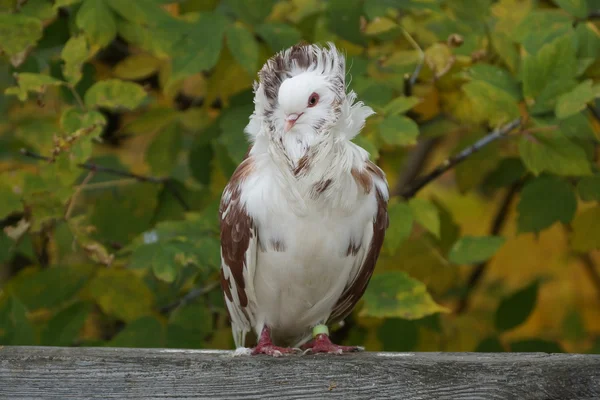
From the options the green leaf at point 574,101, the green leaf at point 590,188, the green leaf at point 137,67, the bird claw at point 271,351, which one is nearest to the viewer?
the bird claw at point 271,351

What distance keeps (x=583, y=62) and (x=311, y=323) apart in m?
1.59

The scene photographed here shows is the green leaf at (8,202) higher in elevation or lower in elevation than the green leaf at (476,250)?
lower

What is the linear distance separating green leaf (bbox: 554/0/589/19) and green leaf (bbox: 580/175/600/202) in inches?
28.0

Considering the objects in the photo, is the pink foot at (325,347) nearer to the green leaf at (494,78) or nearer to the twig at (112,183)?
the green leaf at (494,78)

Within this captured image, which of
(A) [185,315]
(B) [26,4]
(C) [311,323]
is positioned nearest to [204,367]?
(C) [311,323]

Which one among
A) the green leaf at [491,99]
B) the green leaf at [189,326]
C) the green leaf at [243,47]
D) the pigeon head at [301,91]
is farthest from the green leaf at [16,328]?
the green leaf at [491,99]

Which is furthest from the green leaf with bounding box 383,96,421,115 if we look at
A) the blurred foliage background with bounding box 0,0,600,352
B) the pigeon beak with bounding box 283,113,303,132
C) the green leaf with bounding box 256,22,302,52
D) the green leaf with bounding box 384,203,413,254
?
the pigeon beak with bounding box 283,113,303,132

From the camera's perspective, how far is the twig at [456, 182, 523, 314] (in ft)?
16.7

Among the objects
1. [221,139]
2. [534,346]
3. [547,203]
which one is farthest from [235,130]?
[534,346]

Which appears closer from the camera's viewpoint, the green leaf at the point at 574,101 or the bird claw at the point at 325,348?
the bird claw at the point at 325,348

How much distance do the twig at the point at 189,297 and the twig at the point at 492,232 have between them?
1640mm

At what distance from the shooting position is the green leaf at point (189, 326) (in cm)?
379

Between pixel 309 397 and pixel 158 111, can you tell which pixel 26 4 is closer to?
pixel 158 111

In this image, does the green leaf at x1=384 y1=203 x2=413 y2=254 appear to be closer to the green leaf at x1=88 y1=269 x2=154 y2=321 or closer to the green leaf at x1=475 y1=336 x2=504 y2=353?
the green leaf at x1=475 y1=336 x2=504 y2=353
